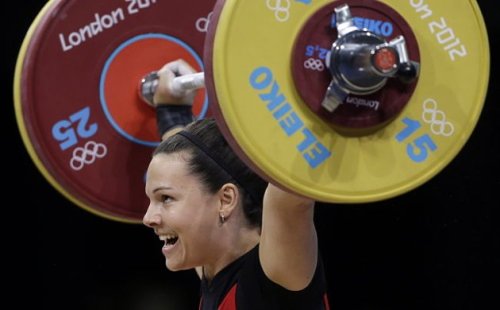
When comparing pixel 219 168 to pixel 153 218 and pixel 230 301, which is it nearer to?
pixel 153 218

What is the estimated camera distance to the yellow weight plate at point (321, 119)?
156cm

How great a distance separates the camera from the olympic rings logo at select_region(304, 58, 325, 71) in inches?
62.4

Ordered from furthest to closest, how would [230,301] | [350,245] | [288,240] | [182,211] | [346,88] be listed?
[350,245], [182,211], [230,301], [288,240], [346,88]

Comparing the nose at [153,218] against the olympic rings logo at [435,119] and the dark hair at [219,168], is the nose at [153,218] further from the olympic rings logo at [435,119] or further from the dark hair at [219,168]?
the olympic rings logo at [435,119]

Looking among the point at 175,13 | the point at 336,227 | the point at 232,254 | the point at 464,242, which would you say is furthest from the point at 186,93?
Answer: the point at 464,242

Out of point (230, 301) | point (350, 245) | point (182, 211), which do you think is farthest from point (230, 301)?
point (350, 245)

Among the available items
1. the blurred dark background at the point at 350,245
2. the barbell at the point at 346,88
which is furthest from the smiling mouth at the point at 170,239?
the blurred dark background at the point at 350,245

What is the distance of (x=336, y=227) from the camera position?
3.32 m

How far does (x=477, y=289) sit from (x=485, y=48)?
1.65 meters

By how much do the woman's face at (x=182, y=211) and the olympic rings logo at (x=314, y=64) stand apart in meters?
0.60

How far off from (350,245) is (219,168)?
1293mm

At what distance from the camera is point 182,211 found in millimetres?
2082

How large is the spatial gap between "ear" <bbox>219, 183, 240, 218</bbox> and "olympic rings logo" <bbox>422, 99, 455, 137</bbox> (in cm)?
60

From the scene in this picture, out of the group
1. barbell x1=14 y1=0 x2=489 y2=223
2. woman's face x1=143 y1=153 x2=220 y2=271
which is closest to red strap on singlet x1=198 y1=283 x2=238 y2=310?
woman's face x1=143 y1=153 x2=220 y2=271
